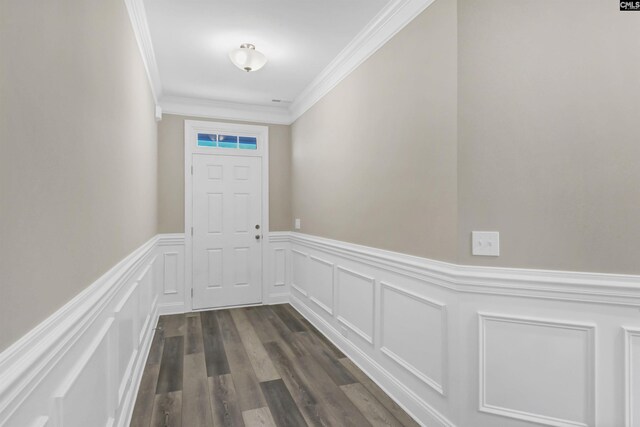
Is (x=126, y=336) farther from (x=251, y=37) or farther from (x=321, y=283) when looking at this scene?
(x=251, y=37)

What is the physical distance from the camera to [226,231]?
4.38 m

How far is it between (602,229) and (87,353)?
2.23 metres

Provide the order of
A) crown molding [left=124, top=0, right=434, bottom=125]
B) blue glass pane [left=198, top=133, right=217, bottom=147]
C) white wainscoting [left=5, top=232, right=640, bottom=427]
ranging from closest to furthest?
white wainscoting [left=5, top=232, right=640, bottom=427]
crown molding [left=124, top=0, right=434, bottom=125]
blue glass pane [left=198, top=133, right=217, bottom=147]

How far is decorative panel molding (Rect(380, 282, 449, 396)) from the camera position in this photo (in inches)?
75.4

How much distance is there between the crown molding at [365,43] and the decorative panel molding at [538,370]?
1875 millimetres

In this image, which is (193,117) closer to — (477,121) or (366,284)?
(366,284)

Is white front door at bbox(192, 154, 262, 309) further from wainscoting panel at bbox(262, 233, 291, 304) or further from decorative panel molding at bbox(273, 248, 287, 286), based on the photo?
decorative panel molding at bbox(273, 248, 287, 286)

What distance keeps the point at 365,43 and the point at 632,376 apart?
260 cm

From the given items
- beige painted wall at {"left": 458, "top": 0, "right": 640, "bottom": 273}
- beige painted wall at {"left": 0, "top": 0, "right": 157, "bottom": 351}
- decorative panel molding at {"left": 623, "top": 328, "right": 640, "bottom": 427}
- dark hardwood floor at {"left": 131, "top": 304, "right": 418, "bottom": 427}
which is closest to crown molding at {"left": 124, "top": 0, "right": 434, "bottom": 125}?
beige painted wall at {"left": 458, "top": 0, "right": 640, "bottom": 273}

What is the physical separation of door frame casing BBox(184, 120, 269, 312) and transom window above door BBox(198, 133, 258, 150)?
5 cm

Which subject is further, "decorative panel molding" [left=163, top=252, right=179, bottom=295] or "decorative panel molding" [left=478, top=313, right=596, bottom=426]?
"decorative panel molding" [left=163, top=252, right=179, bottom=295]

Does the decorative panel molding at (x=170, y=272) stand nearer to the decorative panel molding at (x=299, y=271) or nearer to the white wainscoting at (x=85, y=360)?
the white wainscoting at (x=85, y=360)

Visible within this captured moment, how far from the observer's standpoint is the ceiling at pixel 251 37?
2.30m

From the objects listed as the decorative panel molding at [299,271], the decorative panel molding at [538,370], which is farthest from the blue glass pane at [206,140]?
the decorative panel molding at [538,370]
